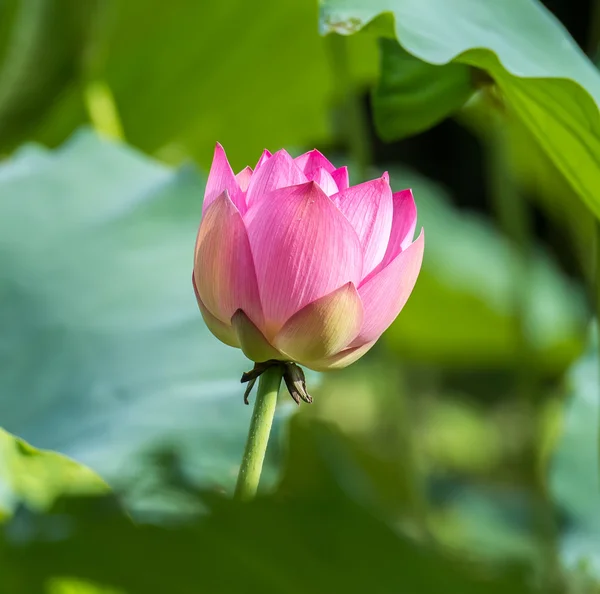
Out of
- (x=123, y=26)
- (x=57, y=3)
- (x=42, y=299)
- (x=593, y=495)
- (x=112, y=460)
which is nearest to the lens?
(x=112, y=460)

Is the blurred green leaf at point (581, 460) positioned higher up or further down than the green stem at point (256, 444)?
higher up

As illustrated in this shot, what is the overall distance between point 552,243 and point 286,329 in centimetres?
297

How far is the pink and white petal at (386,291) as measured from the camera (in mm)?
332

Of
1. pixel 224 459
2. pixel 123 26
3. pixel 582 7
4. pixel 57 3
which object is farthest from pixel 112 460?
pixel 582 7

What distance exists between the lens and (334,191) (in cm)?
36

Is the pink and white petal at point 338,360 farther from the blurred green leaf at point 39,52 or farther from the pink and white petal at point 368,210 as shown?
the blurred green leaf at point 39,52

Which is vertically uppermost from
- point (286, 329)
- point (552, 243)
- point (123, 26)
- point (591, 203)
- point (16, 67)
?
point (552, 243)

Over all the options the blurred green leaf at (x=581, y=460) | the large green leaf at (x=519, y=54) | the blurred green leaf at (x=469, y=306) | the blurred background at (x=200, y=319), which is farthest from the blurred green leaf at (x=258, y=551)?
the blurred green leaf at (x=469, y=306)

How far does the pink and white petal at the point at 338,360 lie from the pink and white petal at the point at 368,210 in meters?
0.03

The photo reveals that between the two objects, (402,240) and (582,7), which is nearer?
(402,240)

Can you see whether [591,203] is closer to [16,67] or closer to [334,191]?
[334,191]

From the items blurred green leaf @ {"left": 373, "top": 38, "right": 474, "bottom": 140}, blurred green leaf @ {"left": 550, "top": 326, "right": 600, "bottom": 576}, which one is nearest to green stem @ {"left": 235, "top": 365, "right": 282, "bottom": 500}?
blurred green leaf @ {"left": 373, "top": 38, "right": 474, "bottom": 140}

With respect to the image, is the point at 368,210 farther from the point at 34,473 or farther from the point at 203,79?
the point at 203,79

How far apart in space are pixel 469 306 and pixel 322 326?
1512 mm
